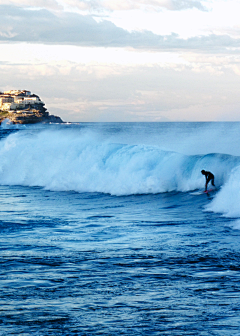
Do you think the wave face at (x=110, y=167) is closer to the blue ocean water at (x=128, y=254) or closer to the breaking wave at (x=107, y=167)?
the breaking wave at (x=107, y=167)

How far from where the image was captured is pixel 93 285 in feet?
28.7

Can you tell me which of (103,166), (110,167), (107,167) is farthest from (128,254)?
(103,166)

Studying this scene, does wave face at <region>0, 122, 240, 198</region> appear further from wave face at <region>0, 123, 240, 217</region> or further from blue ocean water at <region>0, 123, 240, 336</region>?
blue ocean water at <region>0, 123, 240, 336</region>

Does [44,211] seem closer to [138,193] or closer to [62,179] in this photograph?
[138,193]

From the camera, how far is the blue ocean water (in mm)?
7211

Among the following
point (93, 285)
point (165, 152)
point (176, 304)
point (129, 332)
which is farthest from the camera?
point (165, 152)

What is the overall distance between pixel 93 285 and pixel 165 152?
60.1 ft

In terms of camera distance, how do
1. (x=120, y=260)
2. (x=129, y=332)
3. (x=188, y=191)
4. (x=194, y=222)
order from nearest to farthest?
(x=129, y=332)
(x=120, y=260)
(x=194, y=222)
(x=188, y=191)

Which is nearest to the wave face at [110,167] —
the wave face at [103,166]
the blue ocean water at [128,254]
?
the wave face at [103,166]

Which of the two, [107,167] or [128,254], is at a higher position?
[107,167]

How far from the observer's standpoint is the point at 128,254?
1100cm

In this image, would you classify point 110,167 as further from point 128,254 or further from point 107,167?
point 128,254

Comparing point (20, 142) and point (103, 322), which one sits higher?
point (20, 142)

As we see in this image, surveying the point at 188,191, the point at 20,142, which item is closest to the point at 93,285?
the point at 188,191
